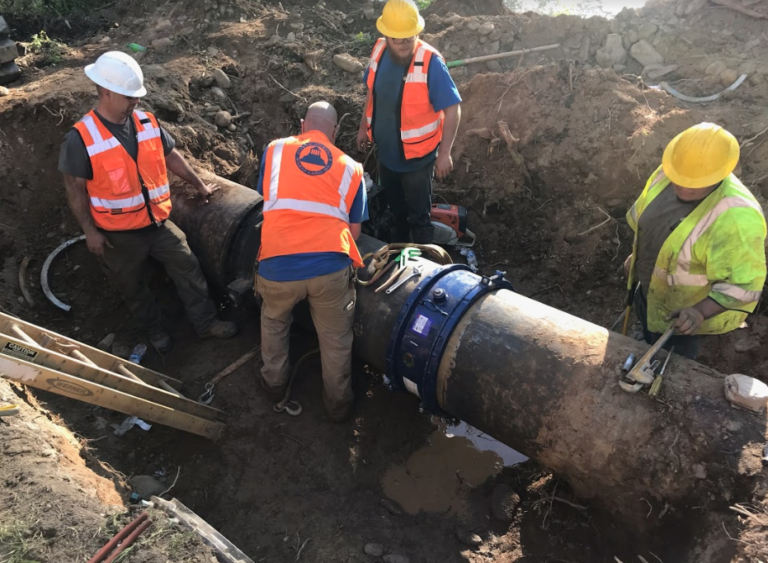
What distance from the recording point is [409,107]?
14.4 feet

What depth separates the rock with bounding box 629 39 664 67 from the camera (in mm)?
6262

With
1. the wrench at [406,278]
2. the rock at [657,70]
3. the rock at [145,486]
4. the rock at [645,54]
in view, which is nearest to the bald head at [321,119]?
the wrench at [406,278]

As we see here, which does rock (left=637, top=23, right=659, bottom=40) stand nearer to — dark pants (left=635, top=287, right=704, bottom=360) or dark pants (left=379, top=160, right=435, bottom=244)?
dark pants (left=379, top=160, right=435, bottom=244)

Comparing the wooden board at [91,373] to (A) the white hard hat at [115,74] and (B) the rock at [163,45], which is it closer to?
(A) the white hard hat at [115,74]

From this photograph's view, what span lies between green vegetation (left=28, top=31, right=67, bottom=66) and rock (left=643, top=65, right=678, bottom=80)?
295 inches

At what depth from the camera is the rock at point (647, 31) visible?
21.1 ft

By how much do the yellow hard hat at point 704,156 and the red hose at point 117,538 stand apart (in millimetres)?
3283

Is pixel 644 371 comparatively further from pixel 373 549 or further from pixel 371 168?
pixel 371 168

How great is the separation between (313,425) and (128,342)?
2.10m

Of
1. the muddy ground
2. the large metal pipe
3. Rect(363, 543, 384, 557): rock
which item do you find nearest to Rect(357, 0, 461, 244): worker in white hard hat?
the large metal pipe

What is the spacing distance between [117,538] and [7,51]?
6351mm

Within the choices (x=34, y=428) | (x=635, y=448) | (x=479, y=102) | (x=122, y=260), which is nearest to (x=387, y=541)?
(x=635, y=448)

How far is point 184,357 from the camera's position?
488 centimetres

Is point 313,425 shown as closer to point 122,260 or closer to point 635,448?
point 122,260
